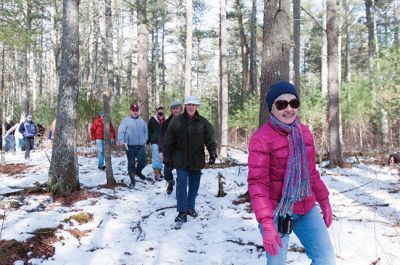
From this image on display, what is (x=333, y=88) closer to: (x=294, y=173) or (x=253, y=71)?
(x=294, y=173)

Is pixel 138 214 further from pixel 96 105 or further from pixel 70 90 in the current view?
pixel 96 105

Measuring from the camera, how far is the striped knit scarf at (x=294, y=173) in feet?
8.50

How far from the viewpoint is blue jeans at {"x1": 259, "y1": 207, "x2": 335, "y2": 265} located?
2.62m

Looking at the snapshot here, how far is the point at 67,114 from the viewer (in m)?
7.70

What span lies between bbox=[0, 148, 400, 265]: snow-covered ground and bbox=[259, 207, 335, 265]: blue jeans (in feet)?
4.95

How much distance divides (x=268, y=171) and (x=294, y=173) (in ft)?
0.61

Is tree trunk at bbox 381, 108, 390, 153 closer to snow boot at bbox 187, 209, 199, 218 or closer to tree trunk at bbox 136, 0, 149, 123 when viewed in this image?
tree trunk at bbox 136, 0, 149, 123

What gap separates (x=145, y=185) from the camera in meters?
9.46

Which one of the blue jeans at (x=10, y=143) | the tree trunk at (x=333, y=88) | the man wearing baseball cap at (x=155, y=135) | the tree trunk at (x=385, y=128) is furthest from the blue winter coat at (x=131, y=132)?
the blue jeans at (x=10, y=143)

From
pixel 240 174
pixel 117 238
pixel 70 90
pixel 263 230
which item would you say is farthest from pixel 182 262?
pixel 240 174

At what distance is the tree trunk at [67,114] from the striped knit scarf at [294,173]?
6005 mm

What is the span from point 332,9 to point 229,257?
8.93m

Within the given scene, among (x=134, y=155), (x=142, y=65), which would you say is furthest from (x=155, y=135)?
(x=142, y=65)

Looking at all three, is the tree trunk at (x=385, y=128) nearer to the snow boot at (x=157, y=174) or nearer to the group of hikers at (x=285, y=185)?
the snow boot at (x=157, y=174)
